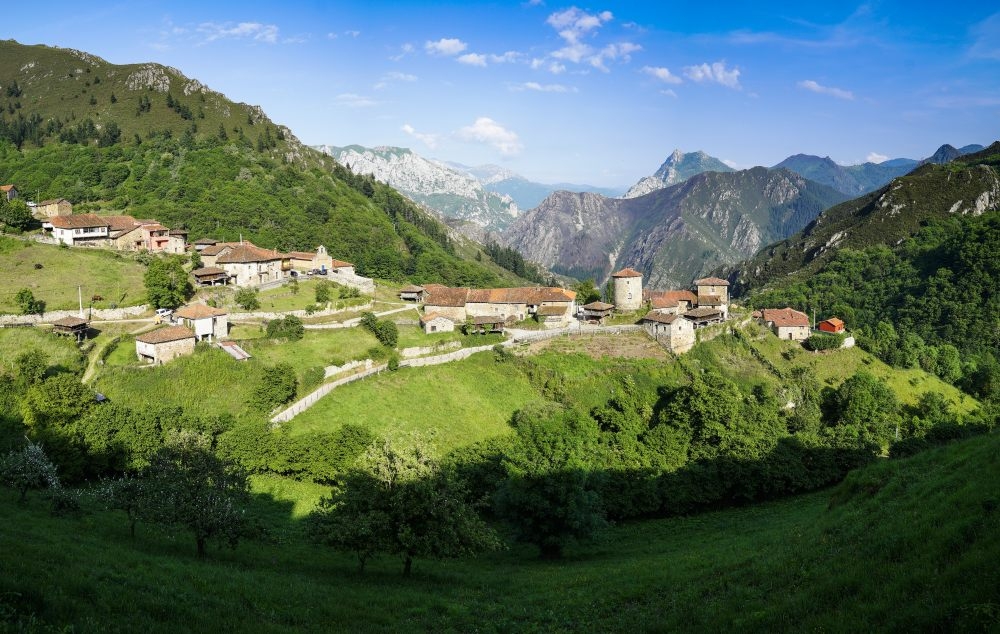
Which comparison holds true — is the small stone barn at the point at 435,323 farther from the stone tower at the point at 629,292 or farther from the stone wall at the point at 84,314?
the stone wall at the point at 84,314

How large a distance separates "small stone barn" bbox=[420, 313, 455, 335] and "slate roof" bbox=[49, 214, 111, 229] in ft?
178

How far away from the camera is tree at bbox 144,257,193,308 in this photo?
226 feet

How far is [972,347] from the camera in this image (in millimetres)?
126188

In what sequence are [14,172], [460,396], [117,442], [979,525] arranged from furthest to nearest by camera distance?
1. [14,172]
2. [460,396]
3. [117,442]
4. [979,525]

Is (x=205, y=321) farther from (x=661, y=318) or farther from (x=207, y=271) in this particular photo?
(x=661, y=318)

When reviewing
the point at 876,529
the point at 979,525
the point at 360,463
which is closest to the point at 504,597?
the point at 360,463

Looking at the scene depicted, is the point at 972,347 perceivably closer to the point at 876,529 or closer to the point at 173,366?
the point at 876,529

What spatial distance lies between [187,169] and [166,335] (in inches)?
4202

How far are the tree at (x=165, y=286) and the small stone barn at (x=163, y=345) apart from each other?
1207 centimetres

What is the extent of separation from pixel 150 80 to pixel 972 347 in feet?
772

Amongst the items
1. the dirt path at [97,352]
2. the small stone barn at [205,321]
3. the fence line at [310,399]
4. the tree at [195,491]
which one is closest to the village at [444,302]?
the small stone barn at [205,321]

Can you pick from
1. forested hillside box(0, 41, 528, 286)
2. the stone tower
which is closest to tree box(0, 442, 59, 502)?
the stone tower

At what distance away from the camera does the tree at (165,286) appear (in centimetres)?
6875

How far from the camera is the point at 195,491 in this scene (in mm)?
25469
